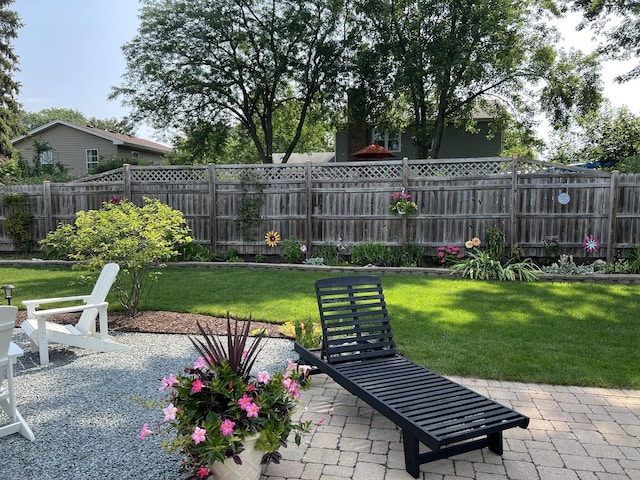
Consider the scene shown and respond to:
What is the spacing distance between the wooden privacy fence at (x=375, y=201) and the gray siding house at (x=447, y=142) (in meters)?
11.1

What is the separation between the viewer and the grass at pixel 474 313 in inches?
177

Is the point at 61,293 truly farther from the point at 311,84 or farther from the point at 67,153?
the point at 67,153

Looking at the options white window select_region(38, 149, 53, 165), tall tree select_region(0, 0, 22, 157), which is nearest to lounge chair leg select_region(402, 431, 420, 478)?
white window select_region(38, 149, 53, 165)

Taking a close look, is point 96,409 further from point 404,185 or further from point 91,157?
point 91,157

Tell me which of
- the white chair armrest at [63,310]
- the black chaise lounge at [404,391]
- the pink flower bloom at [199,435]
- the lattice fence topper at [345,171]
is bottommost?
the black chaise lounge at [404,391]

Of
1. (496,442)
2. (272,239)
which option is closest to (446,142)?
(272,239)

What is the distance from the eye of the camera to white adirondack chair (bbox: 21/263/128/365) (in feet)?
15.5

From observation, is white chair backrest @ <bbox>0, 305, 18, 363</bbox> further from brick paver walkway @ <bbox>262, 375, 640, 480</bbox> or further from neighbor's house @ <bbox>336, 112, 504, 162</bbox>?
neighbor's house @ <bbox>336, 112, 504, 162</bbox>

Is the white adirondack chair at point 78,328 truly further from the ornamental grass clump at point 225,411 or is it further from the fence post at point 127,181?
the fence post at point 127,181

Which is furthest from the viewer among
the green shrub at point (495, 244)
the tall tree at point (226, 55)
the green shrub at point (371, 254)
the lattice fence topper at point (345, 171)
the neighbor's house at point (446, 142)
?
the neighbor's house at point (446, 142)

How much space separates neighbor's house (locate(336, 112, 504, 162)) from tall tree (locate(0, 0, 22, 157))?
1731cm

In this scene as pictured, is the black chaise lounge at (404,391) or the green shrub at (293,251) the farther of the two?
the green shrub at (293,251)

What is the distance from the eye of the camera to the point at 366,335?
161 inches

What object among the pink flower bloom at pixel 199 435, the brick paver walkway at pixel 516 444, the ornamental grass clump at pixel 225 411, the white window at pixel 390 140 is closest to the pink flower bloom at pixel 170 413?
the ornamental grass clump at pixel 225 411
